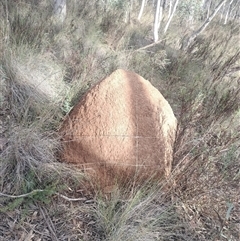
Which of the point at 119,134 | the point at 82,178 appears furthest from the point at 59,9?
the point at 82,178

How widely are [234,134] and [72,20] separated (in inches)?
149

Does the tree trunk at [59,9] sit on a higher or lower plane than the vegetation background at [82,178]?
higher

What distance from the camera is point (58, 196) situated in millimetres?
2096

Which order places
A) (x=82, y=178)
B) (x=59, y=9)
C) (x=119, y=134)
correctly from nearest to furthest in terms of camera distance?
(x=82, y=178) → (x=119, y=134) → (x=59, y=9)

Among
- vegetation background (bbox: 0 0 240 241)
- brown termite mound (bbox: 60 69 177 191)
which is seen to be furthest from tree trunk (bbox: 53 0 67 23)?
brown termite mound (bbox: 60 69 177 191)

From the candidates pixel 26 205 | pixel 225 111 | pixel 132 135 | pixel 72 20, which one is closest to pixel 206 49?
pixel 72 20

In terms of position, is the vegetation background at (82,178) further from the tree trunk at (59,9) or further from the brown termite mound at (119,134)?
the tree trunk at (59,9)

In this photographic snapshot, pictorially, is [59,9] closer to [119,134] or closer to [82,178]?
[119,134]

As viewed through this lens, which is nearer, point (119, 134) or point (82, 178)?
point (82, 178)

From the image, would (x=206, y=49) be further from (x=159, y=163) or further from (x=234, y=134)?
→ (x=159, y=163)

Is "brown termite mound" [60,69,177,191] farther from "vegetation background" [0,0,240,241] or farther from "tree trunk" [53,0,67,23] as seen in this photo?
"tree trunk" [53,0,67,23]

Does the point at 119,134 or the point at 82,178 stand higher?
the point at 119,134

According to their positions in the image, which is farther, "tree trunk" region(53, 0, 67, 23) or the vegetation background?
"tree trunk" region(53, 0, 67, 23)

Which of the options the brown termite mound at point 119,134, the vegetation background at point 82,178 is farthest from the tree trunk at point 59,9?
the brown termite mound at point 119,134
